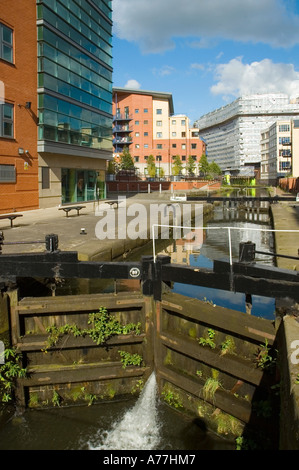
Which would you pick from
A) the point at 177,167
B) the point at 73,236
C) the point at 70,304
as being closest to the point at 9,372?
the point at 70,304

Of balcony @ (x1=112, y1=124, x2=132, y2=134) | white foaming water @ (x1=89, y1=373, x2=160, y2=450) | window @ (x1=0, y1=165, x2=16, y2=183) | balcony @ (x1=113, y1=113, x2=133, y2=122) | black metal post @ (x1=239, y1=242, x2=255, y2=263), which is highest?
balcony @ (x1=113, y1=113, x2=133, y2=122)

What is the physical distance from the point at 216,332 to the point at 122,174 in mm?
66445

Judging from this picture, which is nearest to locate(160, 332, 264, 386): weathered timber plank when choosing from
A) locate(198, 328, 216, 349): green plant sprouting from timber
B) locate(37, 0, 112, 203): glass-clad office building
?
locate(198, 328, 216, 349): green plant sprouting from timber

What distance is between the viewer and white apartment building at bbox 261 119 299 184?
335 ft

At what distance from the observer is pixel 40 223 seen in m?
20.1

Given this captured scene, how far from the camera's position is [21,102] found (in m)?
25.1

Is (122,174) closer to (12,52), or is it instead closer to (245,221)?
(245,221)

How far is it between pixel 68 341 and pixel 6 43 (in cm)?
2182

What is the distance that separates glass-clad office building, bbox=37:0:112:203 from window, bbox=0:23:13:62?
316cm

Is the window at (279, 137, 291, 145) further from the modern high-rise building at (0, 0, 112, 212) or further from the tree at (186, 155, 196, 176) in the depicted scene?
the modern high-rise building at (0, 0, 112, 212)

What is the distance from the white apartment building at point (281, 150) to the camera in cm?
10206

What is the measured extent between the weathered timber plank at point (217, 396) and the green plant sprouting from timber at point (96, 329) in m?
1.19

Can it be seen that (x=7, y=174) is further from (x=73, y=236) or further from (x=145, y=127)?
(x=145, y=127)

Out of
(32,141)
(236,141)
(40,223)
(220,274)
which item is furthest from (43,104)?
(236,141)
